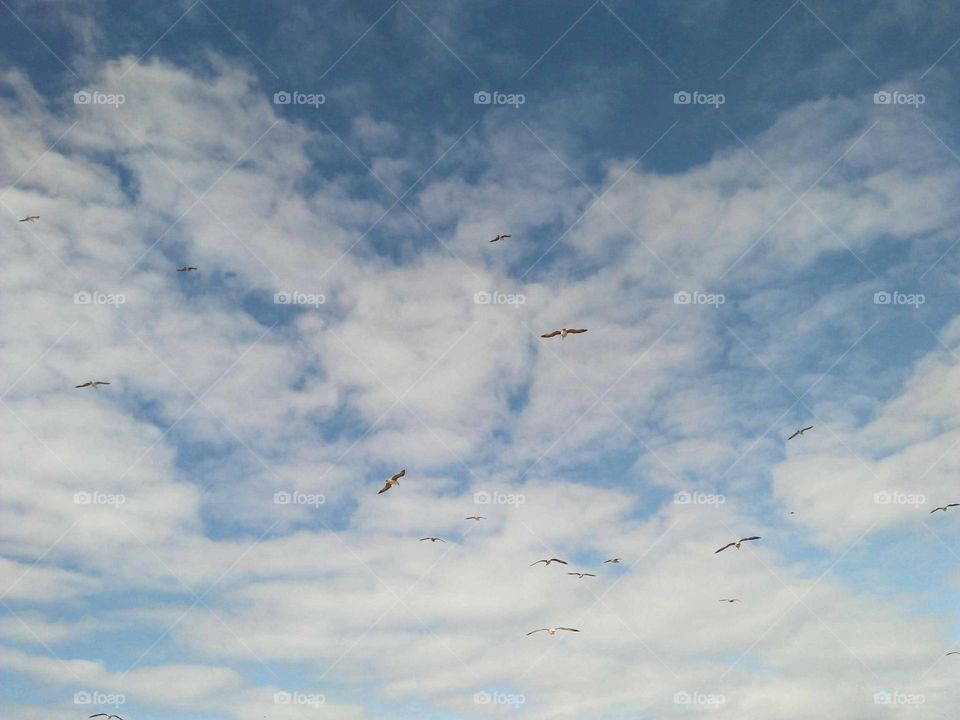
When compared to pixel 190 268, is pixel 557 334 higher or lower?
lower

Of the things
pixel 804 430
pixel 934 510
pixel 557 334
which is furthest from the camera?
pixel 934 510

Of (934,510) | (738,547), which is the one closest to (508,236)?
(738,547)

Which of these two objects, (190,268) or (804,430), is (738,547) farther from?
(190,268)

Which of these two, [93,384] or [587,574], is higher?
[93,384]

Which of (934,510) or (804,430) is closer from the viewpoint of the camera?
(804,430)

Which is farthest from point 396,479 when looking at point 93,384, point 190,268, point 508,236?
point 93,384

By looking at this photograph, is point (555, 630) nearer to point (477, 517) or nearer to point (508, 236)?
point (477, 517)

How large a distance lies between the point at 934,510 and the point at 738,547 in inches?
1332

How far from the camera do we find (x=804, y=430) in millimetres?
78688

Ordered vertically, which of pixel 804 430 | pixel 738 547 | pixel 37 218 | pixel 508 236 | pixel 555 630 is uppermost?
pixel 37 218

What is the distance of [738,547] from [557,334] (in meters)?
31.7

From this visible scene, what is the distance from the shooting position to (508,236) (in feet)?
206

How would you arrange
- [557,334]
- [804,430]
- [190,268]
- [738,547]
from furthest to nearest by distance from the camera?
[804,430]
[738,547]
[190,268]
[557,334]

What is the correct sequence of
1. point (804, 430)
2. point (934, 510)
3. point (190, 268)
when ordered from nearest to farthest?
point (190, 268)
point (804, 430)
point (934, 510)
